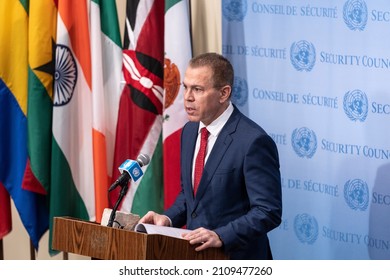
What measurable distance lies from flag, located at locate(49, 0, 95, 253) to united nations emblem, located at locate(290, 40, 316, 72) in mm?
1399

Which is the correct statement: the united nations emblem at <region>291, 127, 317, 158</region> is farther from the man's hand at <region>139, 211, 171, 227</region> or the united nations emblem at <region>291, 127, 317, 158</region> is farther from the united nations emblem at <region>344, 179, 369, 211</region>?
the man's hand at <region>139, 211, 171, 227</region>

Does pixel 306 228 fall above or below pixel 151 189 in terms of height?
below

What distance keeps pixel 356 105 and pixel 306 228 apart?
0.89 meters

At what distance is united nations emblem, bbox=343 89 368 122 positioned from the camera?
4777 mm

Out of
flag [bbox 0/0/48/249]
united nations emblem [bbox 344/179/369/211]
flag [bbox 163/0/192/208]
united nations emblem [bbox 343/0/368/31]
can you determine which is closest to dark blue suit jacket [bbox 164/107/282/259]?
united nations emblem [bbox 344/179/369/211]

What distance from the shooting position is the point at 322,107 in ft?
16.4

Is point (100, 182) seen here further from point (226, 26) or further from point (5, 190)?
point (226, 26)

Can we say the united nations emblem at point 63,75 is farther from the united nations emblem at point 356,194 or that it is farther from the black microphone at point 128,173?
the black microphone at point 128,173

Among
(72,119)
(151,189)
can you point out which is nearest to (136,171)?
(151,189)

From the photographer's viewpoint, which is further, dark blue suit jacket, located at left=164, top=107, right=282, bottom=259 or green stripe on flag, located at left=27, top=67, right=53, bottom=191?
green stripe on flag, located at left=27, top=67, right=53, bottom=191

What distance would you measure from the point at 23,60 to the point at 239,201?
234 centimetres

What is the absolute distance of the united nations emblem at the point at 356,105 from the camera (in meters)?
4.78

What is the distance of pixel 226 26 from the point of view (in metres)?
5.46

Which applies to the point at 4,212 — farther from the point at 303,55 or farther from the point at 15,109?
the point at 303,55
